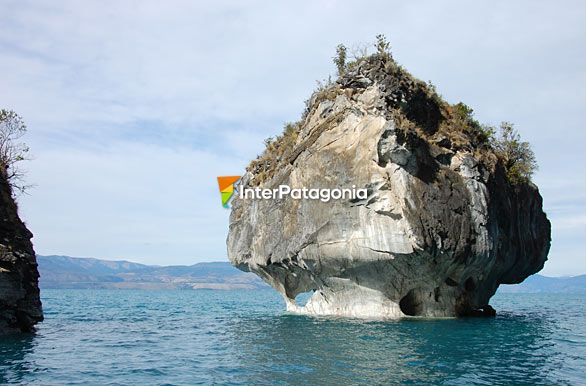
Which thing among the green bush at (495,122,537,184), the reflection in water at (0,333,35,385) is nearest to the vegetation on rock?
the green bush at (495,122,537,184)

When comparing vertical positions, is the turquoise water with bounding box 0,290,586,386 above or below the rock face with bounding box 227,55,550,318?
below

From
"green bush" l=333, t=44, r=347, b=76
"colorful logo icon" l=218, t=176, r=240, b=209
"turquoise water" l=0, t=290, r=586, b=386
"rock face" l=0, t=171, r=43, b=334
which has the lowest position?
"turquoise water" l=0, t=290, r=586, b=386

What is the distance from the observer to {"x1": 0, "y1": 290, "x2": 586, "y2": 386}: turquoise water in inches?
687

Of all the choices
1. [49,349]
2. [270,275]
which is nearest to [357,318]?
[270,275]

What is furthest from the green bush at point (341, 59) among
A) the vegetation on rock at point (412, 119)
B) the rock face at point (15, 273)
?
the rock face at point (15, 273)

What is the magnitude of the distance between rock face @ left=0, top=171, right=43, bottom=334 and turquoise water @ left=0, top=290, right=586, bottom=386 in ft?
4.34

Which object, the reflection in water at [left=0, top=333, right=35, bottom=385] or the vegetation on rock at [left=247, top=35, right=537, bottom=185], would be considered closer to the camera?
the reflection in water at [left=0, top=333, right=35, bottom=385]

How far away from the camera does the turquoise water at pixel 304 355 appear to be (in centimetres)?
1745

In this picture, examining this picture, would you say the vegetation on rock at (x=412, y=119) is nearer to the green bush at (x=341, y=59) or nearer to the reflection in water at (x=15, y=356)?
the green bush at (x=341, y=59)

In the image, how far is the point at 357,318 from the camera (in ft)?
114

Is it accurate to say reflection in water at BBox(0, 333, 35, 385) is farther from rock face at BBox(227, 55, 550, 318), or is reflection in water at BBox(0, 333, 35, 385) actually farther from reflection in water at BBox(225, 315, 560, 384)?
rock face at BBox(227, 55, 550, 318)

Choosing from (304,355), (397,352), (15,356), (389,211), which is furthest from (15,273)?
(389,211)

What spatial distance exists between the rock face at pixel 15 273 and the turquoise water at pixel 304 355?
4.34 ft

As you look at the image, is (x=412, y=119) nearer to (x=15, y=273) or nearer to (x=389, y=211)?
(x=389, y=211)
